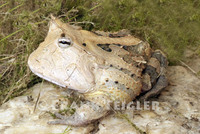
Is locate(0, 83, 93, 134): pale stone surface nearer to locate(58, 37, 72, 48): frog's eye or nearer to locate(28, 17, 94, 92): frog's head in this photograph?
locate(28, 17, 94, 92): frog's head

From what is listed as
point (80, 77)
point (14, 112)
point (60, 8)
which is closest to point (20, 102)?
point (14, 112)

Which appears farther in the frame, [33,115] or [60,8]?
[60,8]

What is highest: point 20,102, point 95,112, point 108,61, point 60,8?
point 60,8

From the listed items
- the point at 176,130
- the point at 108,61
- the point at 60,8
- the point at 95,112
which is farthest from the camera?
the point at 60,8

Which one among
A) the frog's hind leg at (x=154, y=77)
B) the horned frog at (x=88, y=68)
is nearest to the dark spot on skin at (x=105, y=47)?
the horned frog at (x=88, y=68)

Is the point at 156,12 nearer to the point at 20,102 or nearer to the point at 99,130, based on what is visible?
the point at 99,130

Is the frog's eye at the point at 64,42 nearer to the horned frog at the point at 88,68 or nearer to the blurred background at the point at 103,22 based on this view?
the horned frog at the point at 88,68

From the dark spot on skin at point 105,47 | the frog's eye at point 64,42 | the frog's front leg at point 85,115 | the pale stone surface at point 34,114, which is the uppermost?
the frog's eye at point 64,42
